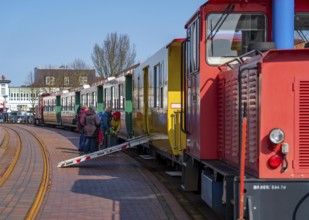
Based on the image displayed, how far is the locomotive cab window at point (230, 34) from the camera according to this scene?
7.90 m

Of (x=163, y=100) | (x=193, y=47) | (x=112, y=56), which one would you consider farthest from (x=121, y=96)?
(x=112, y=56)

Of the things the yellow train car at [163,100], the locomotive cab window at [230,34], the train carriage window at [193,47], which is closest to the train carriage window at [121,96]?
the yellow train car at [163,100]

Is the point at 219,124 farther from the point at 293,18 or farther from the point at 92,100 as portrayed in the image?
the point at 92,100

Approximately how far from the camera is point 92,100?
3238cm

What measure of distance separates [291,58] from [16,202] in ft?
20.2

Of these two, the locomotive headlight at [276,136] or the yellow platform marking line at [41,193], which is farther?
the yellow platform marking line at [41,193]

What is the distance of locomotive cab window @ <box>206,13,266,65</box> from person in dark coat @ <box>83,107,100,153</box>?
398 inches

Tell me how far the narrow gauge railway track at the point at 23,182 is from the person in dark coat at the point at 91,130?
1.40 metres

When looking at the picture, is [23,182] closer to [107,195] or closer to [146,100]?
[107,195]

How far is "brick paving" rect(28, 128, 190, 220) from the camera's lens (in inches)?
365

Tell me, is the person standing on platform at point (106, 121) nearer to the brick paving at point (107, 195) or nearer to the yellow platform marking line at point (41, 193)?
the yellow platform marking line at point (41, 193)

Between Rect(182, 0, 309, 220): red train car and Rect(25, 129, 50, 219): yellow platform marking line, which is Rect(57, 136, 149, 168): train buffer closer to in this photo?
Rect(25, 129, 50, 219): yellow platform marking line

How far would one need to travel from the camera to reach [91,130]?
703 inches

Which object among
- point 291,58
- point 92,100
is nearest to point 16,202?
point 291,58
